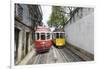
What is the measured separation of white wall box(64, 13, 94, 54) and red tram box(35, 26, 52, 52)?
28 cm

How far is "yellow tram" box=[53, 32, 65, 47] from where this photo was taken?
6.82ft

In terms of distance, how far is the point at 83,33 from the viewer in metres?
2.17

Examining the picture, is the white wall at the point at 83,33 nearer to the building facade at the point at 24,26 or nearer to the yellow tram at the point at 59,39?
the yellow tram at the point at 59,39

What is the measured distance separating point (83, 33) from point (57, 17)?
405 millimetres

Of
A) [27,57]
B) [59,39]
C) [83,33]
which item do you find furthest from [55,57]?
[83,33]

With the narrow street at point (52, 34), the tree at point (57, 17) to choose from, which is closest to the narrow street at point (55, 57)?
the narrow street at point (52, 34)

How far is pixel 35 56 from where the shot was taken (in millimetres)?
2029

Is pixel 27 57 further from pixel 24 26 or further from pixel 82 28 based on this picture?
pixel 82 28

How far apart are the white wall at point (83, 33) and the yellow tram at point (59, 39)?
0.31 ft

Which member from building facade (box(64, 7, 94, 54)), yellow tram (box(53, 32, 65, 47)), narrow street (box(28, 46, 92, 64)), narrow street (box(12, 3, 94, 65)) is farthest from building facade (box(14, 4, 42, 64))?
building facade (box(64, 7, 94, 54))

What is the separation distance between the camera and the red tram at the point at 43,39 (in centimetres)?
203

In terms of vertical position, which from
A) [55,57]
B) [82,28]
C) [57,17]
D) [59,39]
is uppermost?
[57,17]

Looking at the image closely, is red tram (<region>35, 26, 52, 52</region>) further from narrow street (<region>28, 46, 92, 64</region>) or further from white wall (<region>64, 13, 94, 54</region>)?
white wall (<region>64, 13, 94, 54</region>)
